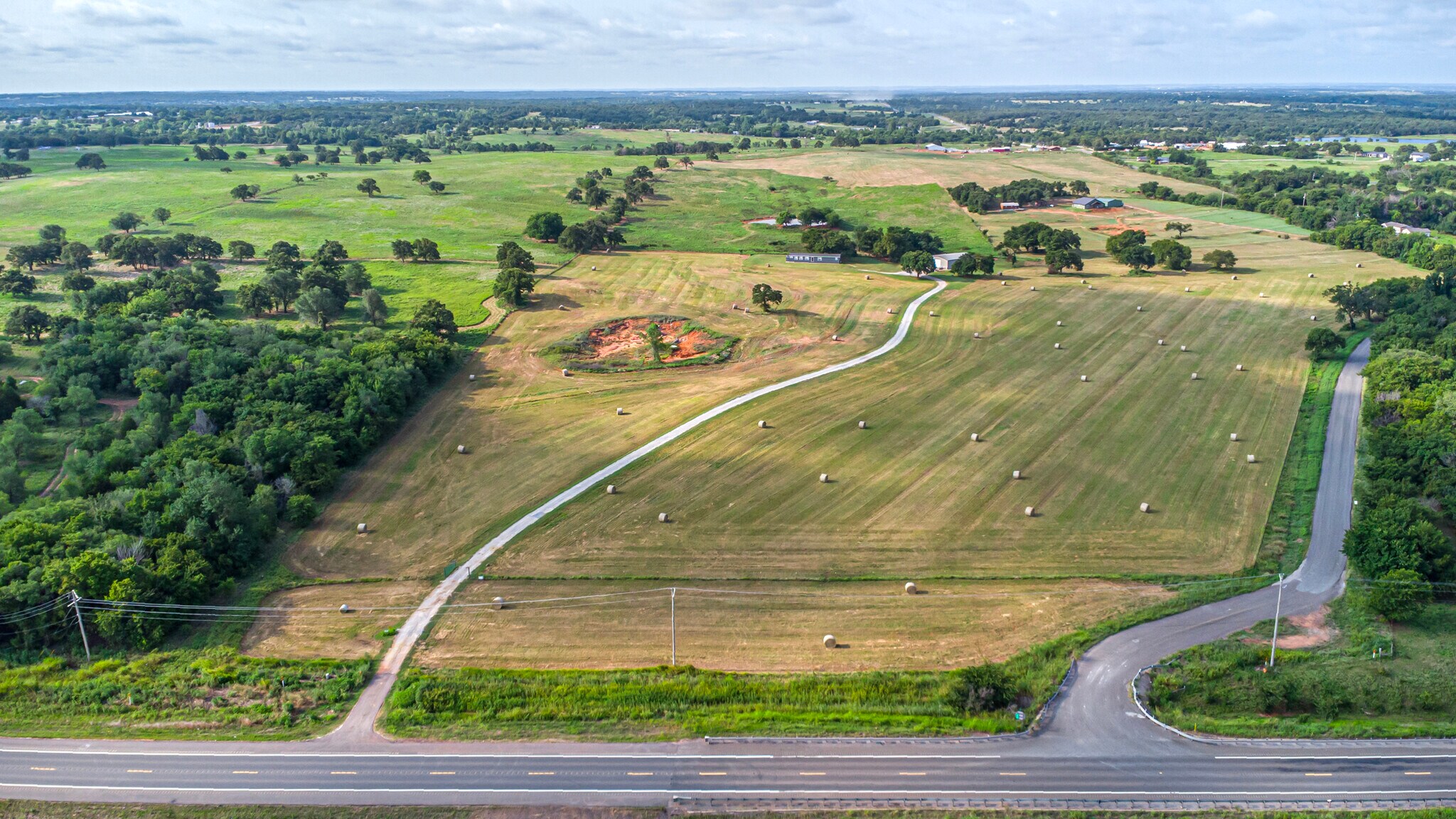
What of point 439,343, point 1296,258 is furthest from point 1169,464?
point 1296,258

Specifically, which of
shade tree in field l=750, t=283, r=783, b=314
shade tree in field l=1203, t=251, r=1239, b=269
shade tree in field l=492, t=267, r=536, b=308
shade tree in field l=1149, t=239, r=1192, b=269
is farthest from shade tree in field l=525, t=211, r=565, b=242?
shade tree in field l=1203, t=251, r=1239, b=269

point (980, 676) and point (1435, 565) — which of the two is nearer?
point (980, 676)

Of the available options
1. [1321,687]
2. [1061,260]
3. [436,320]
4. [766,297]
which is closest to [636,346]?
[766,297]

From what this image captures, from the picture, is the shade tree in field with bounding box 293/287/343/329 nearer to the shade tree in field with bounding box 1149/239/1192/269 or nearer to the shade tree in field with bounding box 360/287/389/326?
the shade tree in field with bounding box 360/287/389/326

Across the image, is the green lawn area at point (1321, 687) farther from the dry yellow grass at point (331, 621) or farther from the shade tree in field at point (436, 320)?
the shade tree in field at point (436, 320)

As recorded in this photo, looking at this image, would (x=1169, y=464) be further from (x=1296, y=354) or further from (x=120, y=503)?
(x=120, y=503)

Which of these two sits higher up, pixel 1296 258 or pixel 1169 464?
pixel 1296 258
